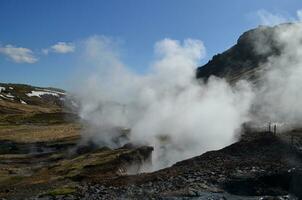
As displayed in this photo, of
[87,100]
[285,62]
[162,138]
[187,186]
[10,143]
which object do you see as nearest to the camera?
[187,186]

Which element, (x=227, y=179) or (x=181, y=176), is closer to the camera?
(x=227, y=179)

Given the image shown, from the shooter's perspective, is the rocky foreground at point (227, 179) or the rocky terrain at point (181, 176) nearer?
the rocky foreground at point (227, 179)

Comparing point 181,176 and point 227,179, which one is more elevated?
point 181,176

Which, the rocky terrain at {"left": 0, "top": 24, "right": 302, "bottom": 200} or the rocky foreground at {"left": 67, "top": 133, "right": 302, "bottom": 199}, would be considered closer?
the rocky foreground at {"left": 67, "top": 133, "right": 302, "bottom": 199}

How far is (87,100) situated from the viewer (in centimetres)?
15212

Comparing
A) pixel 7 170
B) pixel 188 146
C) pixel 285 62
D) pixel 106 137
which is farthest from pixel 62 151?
pixel 285 62

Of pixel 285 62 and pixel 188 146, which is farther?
pixel 285 62

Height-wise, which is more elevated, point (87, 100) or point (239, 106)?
point (87, 100)

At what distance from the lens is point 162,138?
7669 cm

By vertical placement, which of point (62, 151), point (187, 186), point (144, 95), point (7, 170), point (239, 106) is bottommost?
point (187, 186)

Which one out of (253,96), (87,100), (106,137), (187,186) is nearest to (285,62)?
(253,96)

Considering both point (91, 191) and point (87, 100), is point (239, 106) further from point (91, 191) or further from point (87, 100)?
point (87, 100)

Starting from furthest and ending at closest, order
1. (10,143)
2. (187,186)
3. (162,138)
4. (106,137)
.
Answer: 1. (10,143)
2. (106,137)
3. (162,138)
4. (187,186)

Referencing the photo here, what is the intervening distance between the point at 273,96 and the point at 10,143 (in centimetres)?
6041
